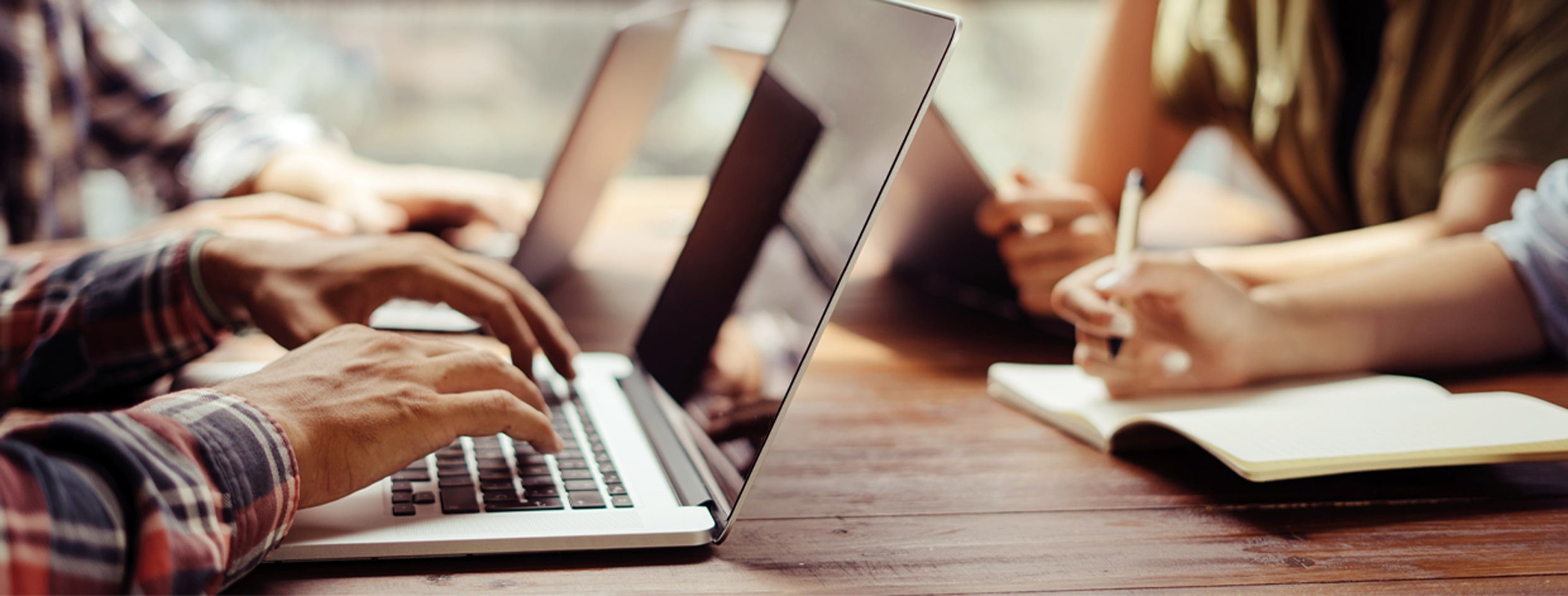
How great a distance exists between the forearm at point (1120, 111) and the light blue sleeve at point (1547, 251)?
564mm

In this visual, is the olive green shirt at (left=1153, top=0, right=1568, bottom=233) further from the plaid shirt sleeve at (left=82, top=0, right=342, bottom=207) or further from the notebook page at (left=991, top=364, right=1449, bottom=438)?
the plaid shirt sleeve at (left=82, top=0, right=342, bottom=207)

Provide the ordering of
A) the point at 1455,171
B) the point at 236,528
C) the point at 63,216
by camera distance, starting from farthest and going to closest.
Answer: the point at 63,216
the point at 1455,171
the point at 236,528

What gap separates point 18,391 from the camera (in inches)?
26.6

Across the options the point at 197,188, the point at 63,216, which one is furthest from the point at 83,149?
the point at 197,188

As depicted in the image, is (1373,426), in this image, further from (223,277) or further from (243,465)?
(223,277)

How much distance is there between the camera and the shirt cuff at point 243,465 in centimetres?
43

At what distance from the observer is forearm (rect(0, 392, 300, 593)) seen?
369 millimetres

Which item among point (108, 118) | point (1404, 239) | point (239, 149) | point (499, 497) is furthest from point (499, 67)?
point (499, 497)

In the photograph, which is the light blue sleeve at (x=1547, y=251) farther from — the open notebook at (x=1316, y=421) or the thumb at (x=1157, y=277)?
the thumb at (x=1157, y=277)

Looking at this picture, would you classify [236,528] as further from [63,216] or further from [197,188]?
[63,216]

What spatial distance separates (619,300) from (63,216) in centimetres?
91

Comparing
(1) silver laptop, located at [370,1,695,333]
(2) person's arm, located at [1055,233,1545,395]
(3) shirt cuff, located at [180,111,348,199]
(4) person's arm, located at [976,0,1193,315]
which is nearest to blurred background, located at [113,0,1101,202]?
(4) person's arm, located at [976,0,1193,315]

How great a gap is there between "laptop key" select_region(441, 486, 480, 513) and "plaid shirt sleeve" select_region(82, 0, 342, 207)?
989mm

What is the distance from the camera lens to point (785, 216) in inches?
26.4
